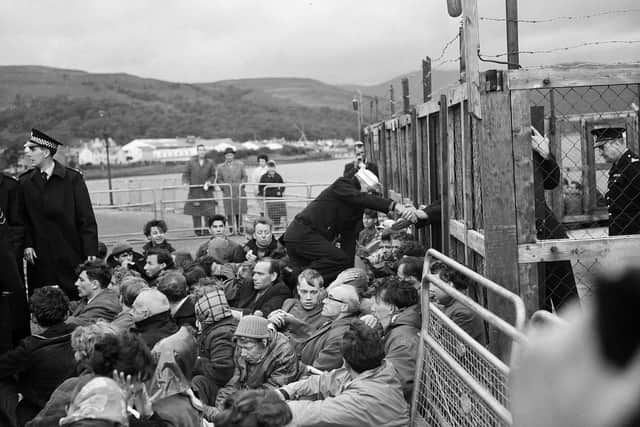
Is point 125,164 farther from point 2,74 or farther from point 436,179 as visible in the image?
point 2,74

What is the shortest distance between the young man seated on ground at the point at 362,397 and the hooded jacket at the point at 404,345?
1.92 feet

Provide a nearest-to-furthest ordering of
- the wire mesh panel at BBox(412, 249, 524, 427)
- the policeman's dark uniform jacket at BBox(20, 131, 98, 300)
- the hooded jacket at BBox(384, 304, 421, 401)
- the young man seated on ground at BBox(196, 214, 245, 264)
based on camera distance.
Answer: the wire mesh panel at BBox(412, 249, 524, 427)
the hooded jacket at BBox(384, 304, 421, 401)
the policeman's dark uniform jacket at BBox(20, 131, 98, 300)
the young man seated on ground at BBox(196, 214, 245, 264)

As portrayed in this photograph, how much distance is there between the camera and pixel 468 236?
6.10 m

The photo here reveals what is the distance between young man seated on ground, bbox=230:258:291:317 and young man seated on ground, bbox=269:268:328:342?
0.99 feet

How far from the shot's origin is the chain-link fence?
235 inches

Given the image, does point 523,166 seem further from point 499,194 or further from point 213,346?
point 213,346

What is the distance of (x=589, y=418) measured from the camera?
841mm

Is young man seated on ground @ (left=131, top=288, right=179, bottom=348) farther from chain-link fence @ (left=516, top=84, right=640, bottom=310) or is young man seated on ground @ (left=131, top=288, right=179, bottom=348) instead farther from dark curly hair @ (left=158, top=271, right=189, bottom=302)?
chain-link fence @ (left=516, top=84, right=640, bottom=310)

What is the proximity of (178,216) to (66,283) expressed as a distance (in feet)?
34.8

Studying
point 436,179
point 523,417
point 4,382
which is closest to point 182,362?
point 4,382

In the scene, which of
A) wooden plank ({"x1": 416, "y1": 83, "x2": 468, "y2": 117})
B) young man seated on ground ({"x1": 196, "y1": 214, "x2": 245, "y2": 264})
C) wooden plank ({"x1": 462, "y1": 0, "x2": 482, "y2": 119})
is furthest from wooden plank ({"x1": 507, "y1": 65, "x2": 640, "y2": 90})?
young man seated on ground ({"x1": 196, "y1": 214, "x2": 245, "y2": 264})

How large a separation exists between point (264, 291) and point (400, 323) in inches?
90.4

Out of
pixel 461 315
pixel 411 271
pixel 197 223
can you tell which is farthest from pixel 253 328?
pixel 197 223

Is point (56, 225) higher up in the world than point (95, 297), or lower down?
higher up
